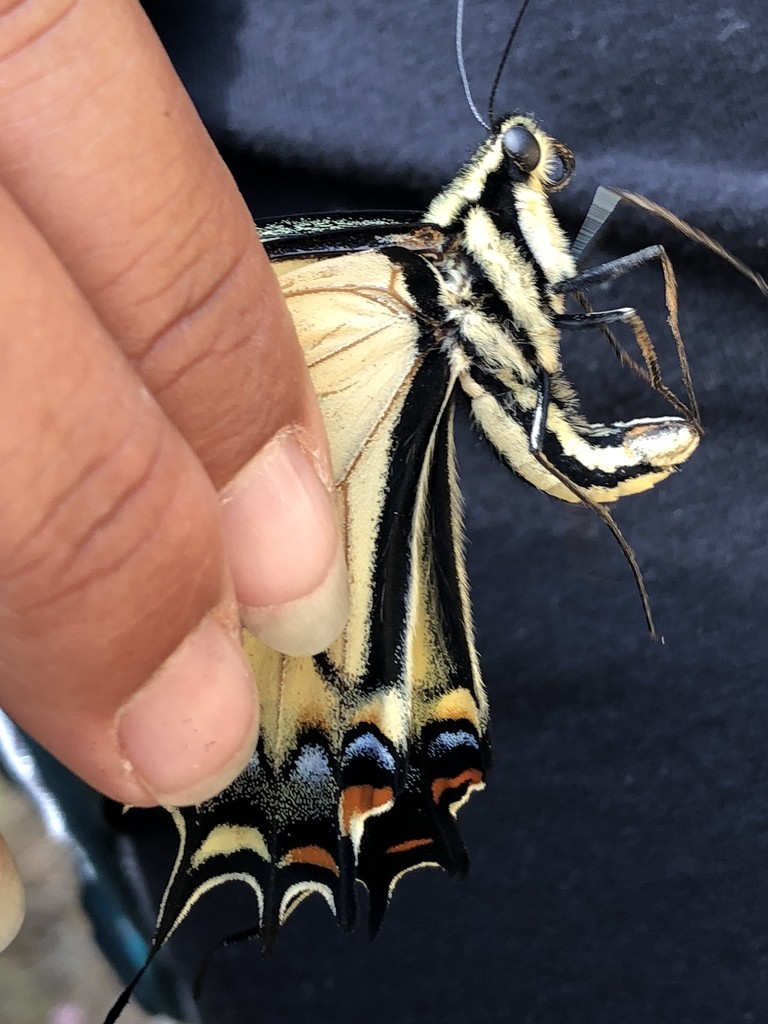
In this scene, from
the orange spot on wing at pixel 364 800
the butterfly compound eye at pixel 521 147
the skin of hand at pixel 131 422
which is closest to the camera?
the skin of hand at pixel 131 422

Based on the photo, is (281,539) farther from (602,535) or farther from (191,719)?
(602,535)

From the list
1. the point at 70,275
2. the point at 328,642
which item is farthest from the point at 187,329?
the point at 328,642

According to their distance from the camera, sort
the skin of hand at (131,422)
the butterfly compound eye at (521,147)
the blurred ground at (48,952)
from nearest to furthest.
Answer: the skin of hand at (131,422) < the butterfly compound eye at (521,147) < the blurred ground at (48,952)

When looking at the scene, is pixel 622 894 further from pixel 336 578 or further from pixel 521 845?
pixel 336 578

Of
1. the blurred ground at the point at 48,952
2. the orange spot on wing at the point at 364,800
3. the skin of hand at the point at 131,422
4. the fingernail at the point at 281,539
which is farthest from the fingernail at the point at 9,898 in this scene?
the blurred ground at the point at 48,952

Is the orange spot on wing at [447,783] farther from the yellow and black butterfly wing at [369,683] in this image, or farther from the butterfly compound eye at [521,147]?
the butterfly compound eye at [521,147]

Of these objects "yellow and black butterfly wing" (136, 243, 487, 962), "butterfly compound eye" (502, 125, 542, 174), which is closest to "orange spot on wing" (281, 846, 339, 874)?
"yellow and black butterfly wing" (136, 243, 487, 962)

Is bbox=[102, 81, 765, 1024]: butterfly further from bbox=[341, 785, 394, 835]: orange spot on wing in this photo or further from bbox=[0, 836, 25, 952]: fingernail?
bbox=[0, 836, 25, 952]: fingernail

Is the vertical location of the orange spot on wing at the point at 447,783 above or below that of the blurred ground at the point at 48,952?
above
